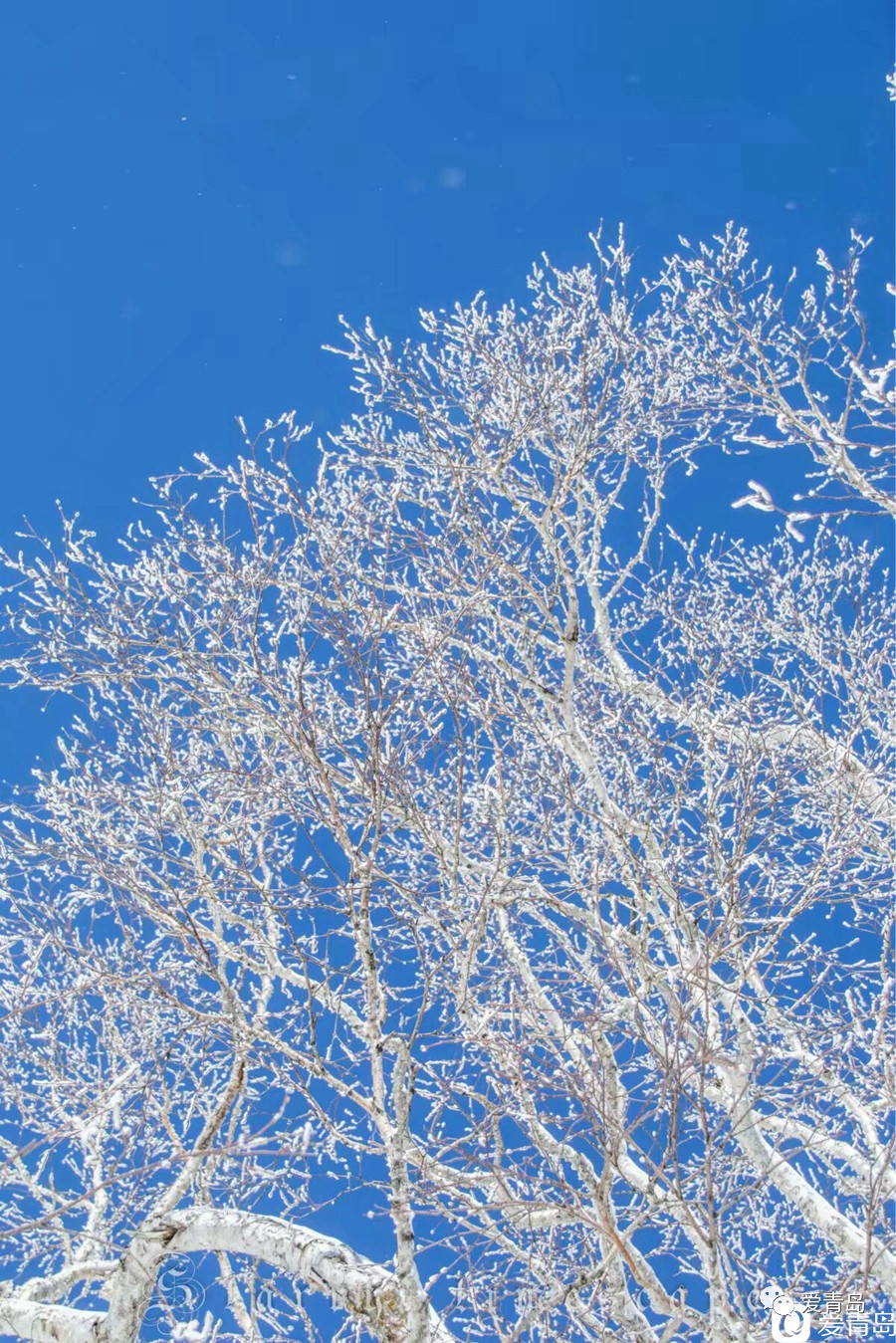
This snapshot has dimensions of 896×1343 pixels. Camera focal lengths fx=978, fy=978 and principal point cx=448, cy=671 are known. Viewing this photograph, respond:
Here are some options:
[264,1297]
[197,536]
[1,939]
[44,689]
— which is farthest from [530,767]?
[264,1297]

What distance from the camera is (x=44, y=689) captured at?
19.5 ft

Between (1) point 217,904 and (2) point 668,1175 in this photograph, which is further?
(1) point 217,904

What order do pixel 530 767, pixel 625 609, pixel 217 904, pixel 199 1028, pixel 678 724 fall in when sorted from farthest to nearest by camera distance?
pixel 625 609 → pixel 530 767 → pixel 678 724 → pixel 217 904 → pixel 199 1028

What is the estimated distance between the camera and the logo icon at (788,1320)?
14.3 feet

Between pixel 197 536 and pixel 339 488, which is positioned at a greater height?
pixel 339 488

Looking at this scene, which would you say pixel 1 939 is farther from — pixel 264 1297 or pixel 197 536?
pixel 264 1297

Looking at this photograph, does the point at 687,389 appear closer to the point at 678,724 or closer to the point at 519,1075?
the point at 678,724

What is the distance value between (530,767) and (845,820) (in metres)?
2.27

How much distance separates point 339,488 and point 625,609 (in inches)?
110

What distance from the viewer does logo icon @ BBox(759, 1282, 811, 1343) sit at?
4348 mm

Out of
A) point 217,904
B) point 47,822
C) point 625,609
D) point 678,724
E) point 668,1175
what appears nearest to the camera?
point 668,1175

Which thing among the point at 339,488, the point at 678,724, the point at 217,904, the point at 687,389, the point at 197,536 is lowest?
the point at 217,904

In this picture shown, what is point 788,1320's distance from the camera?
443 cm

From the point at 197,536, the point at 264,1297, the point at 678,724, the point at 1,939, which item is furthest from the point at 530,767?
the point at 264,1297
